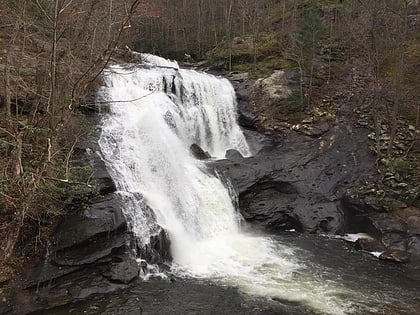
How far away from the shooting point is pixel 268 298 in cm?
1050

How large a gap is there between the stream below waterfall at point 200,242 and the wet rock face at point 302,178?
0.85m

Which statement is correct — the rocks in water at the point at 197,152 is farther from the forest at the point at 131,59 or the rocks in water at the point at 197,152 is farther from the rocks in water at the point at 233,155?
the forest at the point at 131,59

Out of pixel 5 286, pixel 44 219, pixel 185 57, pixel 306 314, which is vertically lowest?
pixel 306 314

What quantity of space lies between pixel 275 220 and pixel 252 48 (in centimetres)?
1646

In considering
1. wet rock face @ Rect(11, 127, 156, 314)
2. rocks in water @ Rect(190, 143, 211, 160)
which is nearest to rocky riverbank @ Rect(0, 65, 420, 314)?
wet rock face @ Rect(11, 127, 156, 314)

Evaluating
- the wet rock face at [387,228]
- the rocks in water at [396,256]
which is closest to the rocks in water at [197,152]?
the wet rock face at [387,228]

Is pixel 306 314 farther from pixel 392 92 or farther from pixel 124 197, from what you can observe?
pixel 392 92

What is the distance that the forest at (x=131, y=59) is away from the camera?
941 cm

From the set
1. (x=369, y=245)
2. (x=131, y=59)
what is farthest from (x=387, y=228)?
(x=131, y=59)

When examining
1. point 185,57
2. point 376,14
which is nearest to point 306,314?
point 376,14

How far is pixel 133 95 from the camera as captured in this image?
18703 mm

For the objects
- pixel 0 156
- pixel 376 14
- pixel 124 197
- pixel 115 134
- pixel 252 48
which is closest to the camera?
pixel 0 156

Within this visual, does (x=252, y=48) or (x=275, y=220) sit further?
(x=252, y=48)

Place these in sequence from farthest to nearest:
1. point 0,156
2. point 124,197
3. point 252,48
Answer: point 252,48, point 124,197, point 0,156
